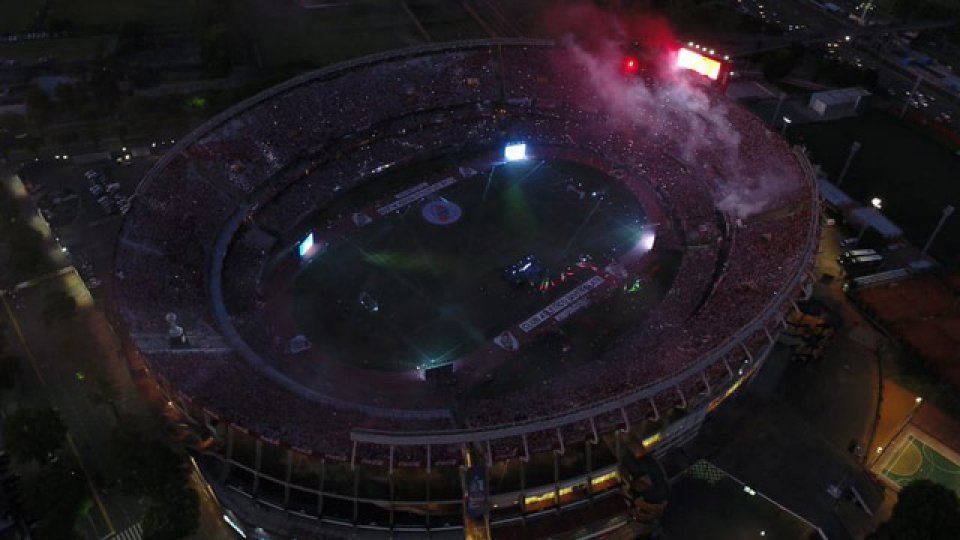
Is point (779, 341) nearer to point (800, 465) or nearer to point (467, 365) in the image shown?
point (800, 465)

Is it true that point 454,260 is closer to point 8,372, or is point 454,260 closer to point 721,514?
point 721,514

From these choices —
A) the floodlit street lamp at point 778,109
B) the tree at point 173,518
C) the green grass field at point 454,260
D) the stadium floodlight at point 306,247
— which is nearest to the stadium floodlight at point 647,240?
the green grass field at point 454,260

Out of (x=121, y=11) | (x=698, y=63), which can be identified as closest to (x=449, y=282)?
(x=698, y=63)

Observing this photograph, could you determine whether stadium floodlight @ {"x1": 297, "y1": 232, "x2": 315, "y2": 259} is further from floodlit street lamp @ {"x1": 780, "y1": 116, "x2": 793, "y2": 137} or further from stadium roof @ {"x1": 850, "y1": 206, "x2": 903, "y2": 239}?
floodlit street lamp @ {"x1": 780, "y1": 116, "x2": 793, "y2": 137}

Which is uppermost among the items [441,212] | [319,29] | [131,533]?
[319,29]

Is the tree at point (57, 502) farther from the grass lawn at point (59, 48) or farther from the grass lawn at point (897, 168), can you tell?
the grass lawn at point (897, 168)
